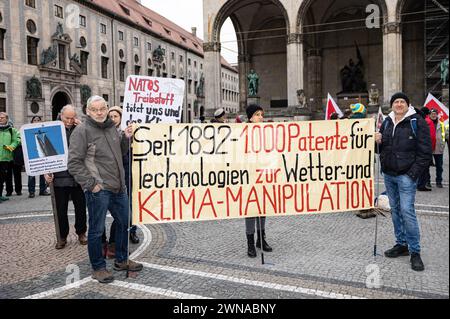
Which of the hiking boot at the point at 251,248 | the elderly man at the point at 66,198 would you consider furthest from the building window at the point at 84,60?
the hiking boot at the point at 251,248

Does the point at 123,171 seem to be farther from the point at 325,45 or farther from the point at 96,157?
the point at 325,45

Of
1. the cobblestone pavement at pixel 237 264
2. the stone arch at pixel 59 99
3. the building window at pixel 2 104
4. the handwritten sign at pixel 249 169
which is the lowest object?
the cobblestone pavement at pixel 237 264

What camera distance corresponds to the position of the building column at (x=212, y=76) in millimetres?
31172

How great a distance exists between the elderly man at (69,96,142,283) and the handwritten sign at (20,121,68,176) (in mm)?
1873

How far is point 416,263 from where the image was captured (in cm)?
486

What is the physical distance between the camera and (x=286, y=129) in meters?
5.23

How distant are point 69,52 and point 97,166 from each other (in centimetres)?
3608

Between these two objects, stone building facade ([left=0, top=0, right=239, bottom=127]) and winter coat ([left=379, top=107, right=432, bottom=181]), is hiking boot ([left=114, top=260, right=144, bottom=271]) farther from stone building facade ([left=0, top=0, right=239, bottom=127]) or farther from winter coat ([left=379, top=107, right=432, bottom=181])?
stone building facade ([left=0, top=0, right=239, bottom=127])

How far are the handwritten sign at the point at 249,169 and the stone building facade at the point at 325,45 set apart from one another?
23.3 metres

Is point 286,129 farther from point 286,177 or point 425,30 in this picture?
point 425,30

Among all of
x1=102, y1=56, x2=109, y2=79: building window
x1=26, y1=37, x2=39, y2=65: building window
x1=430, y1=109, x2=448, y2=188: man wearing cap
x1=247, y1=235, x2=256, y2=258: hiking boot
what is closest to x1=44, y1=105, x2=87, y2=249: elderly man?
x1=247, y1=235, x2=256, y2=258: hiking boot

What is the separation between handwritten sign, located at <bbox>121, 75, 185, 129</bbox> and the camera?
5.20 meters

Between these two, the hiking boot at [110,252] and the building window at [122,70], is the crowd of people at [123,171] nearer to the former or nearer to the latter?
the hiking boot at [110,252]

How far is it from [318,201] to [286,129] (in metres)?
0.98
